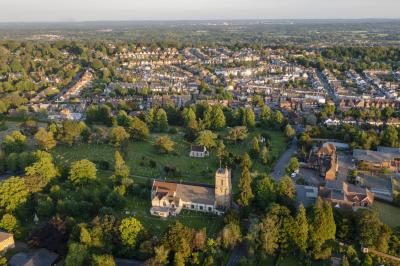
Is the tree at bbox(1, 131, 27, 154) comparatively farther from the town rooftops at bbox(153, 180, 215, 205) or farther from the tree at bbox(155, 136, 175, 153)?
the town rooftops at bbox(153, 180, 215, 205)

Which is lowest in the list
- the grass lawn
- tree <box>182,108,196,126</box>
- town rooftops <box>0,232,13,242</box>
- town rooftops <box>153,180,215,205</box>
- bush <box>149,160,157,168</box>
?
the grass lawn

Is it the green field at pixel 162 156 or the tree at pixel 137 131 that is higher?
the tree at pixel 137 131

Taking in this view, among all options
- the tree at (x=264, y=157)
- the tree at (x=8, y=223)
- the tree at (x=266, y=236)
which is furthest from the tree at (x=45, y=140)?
the tree at (x=266, y=236)

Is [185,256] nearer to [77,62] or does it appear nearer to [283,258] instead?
[283,258]

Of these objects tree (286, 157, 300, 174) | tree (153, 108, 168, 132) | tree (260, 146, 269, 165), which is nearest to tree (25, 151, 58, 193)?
tree (153, 108, 168, 132)

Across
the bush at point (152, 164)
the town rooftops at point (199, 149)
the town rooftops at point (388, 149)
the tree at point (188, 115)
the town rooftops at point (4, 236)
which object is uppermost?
the tree at point (188, 115)

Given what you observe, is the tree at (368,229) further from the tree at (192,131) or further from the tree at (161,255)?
the tree at (192,131)

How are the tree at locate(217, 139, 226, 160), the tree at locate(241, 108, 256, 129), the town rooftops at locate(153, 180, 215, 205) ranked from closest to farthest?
1. the town rooftops at locate(153, 180, 215, 205)
2. the tree at locate(217, 139, 226, 160)
3. the tree at locate(241, 108, 256, 129)
